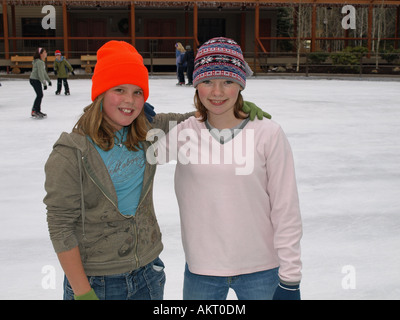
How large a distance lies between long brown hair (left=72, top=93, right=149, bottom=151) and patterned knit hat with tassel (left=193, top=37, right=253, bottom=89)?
1.02 ft

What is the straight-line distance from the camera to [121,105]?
1.88 m

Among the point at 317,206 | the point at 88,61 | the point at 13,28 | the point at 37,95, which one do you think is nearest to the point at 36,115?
the point at 37,95

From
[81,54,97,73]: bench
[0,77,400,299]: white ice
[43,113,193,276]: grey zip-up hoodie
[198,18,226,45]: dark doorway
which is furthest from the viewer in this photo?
[198,18,226,45]: dark doorway

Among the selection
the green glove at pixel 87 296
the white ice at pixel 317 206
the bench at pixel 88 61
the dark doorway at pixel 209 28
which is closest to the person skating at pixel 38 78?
the white ice at pixel 317 206

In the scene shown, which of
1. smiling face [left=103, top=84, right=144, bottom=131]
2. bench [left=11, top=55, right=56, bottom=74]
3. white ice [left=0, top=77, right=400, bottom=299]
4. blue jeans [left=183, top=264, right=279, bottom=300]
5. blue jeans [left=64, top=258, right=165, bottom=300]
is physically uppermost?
bench [left=11, top=55, right=56, bottom=74]

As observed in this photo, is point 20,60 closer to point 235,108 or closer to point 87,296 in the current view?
→ point 235,108

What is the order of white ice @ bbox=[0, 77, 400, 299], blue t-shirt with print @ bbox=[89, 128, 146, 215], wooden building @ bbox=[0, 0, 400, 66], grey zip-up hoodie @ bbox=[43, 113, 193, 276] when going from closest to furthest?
grey zip-up hoodie @ bbox=[43, 113, 193, 276]
blue t-shirt with print @ bbox=[89, 128, 146, 215]
white ice @ bbox=[0, 77, 400, 299]
wooden building @ bbox=[0, 0, 400, 66]

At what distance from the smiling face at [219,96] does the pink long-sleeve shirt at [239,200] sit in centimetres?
9

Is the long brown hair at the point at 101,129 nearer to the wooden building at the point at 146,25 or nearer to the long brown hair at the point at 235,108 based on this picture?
the long brown hair at the point at 235,108

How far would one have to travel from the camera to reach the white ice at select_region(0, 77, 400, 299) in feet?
10.6

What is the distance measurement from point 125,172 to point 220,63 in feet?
1.80

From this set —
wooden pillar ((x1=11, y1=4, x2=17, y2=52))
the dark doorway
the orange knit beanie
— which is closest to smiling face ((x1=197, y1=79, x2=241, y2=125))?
the orange knit beanie

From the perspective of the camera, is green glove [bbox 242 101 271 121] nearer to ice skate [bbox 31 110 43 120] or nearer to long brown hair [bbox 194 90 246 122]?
long brown hair [bbox 194 90 246 122]

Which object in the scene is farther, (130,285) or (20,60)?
(20,60)
